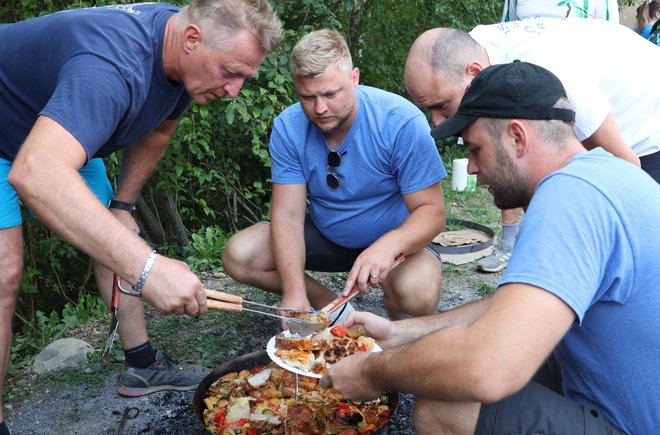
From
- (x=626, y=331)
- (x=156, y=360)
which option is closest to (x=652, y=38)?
(x=626, y=331)

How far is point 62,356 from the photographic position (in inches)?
142

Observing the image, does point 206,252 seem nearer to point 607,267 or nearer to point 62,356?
point 62,356

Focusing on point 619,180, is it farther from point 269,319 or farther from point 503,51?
point 269,319

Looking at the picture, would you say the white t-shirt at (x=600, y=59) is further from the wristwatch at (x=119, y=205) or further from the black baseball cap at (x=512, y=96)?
the wristwatch at (x=119, y=205)

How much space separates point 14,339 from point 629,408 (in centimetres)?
369

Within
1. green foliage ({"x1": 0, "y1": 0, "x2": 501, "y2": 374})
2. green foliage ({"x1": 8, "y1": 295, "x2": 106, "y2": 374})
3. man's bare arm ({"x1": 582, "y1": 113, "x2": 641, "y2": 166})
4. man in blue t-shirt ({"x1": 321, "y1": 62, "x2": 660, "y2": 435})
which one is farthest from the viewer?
green foliage ({"x1": 0, "y1": 0, "x2": 501, "y2": 374})

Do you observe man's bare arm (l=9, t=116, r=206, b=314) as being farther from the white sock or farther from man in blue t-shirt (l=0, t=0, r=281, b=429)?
the white sock

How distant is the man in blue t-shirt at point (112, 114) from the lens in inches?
82.4

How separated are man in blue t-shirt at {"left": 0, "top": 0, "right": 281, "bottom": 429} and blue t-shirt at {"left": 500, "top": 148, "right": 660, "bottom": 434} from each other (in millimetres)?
1214

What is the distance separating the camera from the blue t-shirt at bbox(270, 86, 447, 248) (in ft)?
10.9

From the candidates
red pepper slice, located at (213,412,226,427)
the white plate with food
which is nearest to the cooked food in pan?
red pepper slice, located at (213,412,226,427)

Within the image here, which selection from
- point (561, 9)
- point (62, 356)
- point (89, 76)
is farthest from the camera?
point (561, 9)

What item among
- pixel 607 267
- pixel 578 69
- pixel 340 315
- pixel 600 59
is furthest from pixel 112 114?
pixel 600 59

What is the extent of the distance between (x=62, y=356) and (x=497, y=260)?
3391 millimetres
